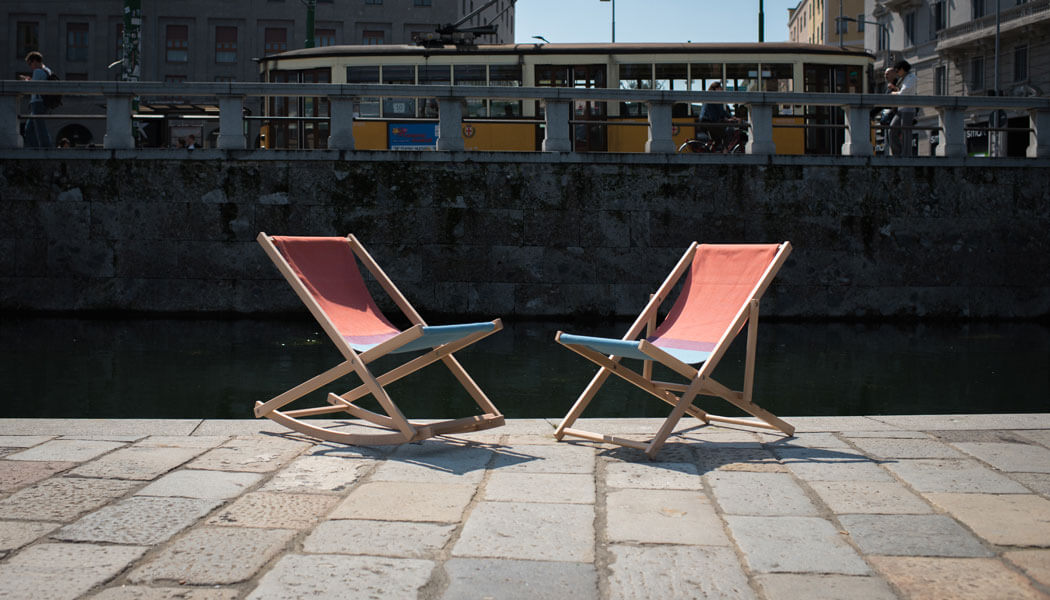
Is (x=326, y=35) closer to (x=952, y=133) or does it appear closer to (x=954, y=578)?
(x=952, y=133)

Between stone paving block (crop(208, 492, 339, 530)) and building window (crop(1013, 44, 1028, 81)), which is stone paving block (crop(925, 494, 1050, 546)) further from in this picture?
building window (crop(1013, 44, 1028, 81))

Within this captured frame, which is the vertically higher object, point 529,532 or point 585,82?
point 585,82

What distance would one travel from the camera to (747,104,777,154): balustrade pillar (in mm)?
12500

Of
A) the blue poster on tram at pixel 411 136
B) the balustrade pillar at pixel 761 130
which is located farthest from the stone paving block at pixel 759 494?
the blue poster on tram at pixel 411 136

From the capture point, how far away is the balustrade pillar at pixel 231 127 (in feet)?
39.3

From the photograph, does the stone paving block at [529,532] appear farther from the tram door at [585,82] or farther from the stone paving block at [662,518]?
the tram door at [585,82]

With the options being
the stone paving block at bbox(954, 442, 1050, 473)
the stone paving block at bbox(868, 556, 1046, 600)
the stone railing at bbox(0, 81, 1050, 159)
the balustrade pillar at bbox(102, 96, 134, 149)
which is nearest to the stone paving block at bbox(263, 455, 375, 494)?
the stone paving block at bbox(868, 556, 1046, 600)

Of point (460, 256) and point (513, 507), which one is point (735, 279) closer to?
point (513, 507)

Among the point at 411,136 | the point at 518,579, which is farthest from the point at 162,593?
the point at 411,136

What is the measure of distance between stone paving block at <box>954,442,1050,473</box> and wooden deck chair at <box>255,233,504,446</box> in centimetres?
210

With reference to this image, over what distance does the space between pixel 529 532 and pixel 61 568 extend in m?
1.30

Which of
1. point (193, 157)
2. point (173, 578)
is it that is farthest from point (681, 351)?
point (193, 157)

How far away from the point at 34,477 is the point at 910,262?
11.2m

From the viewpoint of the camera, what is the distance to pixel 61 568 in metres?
2.64
